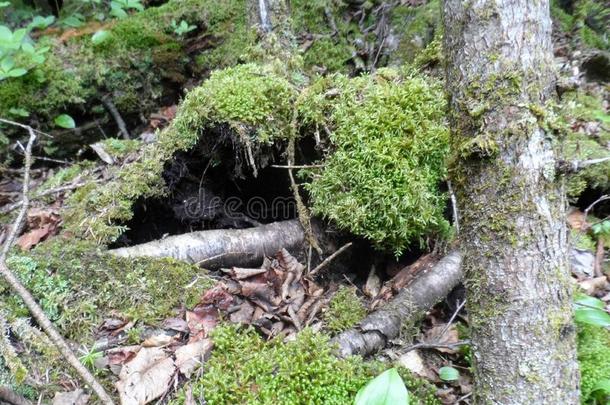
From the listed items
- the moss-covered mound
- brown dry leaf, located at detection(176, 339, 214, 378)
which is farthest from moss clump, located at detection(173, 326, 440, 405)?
the moss-covered mound

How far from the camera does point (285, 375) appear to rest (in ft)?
6.61

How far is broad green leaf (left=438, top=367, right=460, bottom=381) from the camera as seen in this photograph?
91.2 inches

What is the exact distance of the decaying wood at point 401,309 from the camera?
2399 millimetres

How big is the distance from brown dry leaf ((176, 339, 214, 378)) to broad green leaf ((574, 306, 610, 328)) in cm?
184

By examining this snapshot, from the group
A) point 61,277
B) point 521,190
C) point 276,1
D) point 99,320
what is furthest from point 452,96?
point 276,1

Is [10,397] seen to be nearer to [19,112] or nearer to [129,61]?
[19,112]

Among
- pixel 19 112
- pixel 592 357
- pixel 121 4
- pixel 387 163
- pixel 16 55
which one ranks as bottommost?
pixel 592 357

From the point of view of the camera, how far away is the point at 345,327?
8.52 ft

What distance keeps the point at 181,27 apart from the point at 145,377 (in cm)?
444

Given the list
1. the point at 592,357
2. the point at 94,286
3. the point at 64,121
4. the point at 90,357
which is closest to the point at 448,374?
the point at 592,357

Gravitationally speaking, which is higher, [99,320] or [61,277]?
[61,277]

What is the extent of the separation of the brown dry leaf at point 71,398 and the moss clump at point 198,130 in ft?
3.78

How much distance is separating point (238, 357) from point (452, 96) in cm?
155

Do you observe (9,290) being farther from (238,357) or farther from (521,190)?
(521,190)
